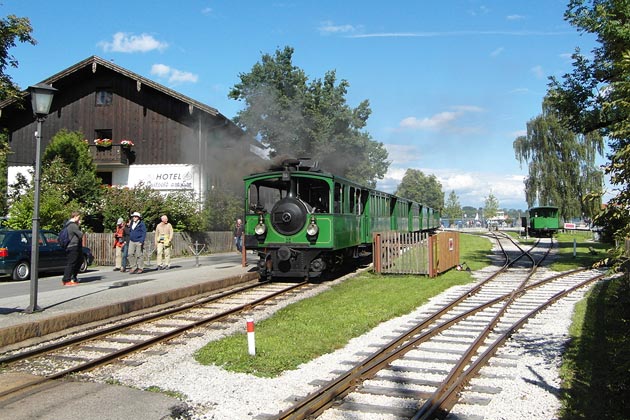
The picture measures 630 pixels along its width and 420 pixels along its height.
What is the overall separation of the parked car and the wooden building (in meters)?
12.0

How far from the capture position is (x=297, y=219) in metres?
12.9

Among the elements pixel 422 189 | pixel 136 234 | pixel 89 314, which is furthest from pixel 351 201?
pixel 422 189

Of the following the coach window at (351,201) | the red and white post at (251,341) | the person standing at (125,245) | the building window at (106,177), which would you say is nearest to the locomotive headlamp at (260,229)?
the coach window at (351,201)

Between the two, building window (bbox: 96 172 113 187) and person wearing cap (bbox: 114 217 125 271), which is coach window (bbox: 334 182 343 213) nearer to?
person wearing cap (bbox: 114 217 125 271)

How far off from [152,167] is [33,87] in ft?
64.6

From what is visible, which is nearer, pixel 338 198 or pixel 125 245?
pixel 338 198

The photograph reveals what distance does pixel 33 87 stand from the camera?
8727 mm

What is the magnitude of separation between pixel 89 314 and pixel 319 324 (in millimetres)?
3891

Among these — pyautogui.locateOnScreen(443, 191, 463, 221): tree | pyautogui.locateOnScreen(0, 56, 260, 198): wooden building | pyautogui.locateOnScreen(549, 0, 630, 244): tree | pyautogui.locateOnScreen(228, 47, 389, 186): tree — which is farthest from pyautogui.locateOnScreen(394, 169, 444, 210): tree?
pyautogui.locateOnScreen(549, 0, 630, 244): tree

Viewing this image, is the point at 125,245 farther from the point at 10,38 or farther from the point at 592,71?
the point at 592,71

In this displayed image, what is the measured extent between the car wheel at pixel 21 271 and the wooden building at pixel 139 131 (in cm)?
1286

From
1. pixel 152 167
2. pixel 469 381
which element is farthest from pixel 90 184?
pixel 469 381

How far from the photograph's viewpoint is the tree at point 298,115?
105 ft

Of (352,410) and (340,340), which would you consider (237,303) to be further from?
(352,410)
